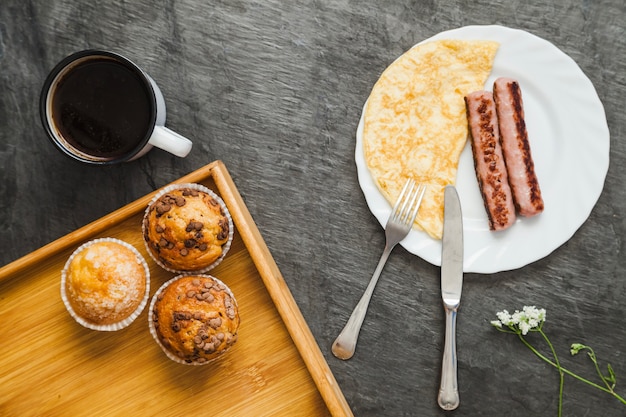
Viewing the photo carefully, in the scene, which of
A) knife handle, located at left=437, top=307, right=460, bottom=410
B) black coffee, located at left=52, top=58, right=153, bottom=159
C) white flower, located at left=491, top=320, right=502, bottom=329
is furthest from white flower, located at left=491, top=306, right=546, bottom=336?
black coffee, located at left=52, top=58, right=153, bottom=159

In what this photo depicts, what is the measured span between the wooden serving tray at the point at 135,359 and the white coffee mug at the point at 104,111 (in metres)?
0.16

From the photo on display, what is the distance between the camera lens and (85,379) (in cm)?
164

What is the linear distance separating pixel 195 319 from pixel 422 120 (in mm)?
953

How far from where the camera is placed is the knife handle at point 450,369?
5.73 feet

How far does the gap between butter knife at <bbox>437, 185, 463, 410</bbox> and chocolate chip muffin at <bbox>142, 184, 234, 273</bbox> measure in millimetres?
689

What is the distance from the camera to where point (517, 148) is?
5.59ft

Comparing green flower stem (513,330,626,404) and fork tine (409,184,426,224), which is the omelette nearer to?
fork tine (409,184,426,224)

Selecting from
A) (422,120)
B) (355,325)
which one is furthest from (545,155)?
(355,325)

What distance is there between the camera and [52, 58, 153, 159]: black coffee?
158 cm

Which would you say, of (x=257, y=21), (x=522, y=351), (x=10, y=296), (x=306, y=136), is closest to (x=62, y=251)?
(x=10, y=296)

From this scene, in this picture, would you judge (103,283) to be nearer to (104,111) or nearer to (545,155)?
(104,111)

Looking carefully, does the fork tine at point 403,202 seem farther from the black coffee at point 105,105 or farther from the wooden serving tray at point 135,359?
the black coffee at point 105,105

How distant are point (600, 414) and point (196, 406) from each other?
4.26 feet

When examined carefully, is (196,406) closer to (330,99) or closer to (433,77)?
(330,99)
